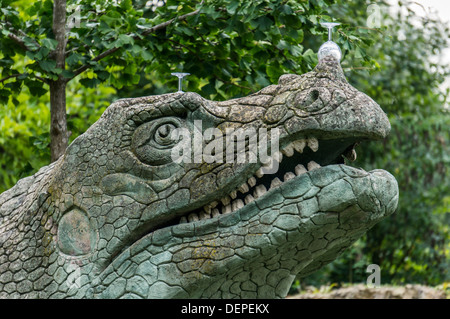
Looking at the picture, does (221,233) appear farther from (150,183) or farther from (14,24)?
(14,24)

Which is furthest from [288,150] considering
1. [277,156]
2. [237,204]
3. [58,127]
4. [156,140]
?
[58,127]

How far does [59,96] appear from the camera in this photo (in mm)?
6613

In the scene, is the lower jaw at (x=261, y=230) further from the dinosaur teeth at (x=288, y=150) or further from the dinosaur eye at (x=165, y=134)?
the dinosaur eye at (x=165, y=134)

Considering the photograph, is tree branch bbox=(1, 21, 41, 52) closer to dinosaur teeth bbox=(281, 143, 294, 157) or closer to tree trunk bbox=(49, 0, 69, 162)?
tree trunk bbox=(49, 0, 69, 162)

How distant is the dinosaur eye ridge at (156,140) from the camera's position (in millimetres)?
4215

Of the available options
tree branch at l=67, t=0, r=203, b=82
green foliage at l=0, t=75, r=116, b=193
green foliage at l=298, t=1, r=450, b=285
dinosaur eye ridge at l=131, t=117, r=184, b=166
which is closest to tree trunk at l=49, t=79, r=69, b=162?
tree branch at l=67, t=0, r=203, b=82

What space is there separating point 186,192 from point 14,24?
351 centimetres

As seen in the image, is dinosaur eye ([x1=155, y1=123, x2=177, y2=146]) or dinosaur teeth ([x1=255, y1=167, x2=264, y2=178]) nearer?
dinosaur teeth ([x1=255, y1=167, x2=264, y2=178])

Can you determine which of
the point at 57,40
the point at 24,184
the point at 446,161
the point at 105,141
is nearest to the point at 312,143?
the point at 105,141

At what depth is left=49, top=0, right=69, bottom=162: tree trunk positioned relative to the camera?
21.3 ft

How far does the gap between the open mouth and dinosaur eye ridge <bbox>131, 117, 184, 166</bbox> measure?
1.22ft

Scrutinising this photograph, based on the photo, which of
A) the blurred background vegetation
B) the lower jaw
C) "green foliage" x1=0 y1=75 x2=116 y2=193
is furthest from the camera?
the blurred background vegetation

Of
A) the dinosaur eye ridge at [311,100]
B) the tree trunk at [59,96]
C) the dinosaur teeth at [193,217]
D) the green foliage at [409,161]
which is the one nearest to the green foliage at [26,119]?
the tree trunk at [59,96]

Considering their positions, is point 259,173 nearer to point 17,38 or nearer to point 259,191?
point 259,191
